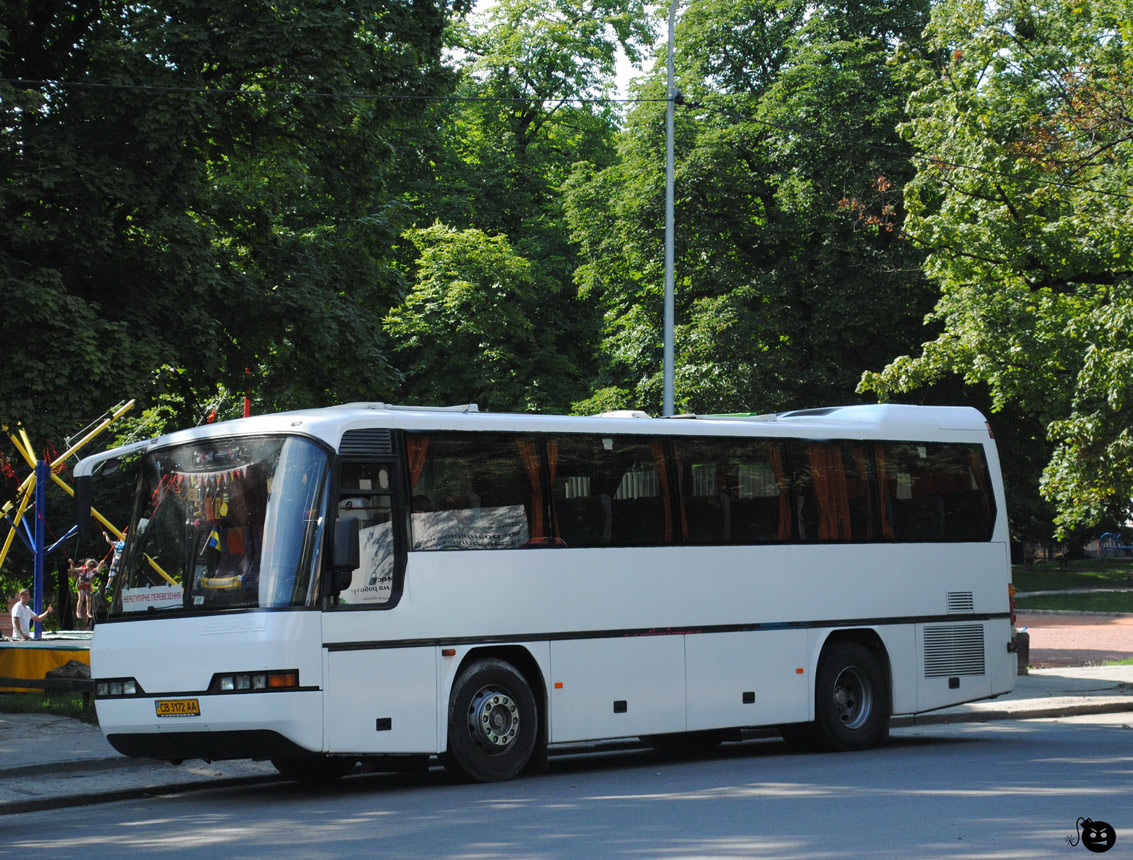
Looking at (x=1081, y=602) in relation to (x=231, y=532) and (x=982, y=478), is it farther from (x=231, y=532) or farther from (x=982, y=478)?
(x=231, y=532)

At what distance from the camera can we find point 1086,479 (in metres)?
31.8

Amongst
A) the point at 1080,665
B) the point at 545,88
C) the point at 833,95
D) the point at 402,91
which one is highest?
the point at 545,88

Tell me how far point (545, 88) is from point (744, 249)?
405 inches

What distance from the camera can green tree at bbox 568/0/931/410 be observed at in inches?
1518

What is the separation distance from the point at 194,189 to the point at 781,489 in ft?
34.8

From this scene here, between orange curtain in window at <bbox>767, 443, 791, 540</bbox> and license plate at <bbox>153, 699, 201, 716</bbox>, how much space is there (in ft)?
20.5

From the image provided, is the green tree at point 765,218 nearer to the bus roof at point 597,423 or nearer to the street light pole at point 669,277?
the street light pole at point 669,277

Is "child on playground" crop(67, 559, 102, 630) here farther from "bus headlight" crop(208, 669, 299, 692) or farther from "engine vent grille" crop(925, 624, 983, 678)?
"bus headlight" crop(208, 669, 299, 692)

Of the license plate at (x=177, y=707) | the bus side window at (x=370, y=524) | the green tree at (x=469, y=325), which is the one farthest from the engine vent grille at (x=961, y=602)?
the green tree at (x=469, y=325)

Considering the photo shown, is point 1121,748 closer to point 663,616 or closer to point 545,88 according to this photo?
point 663,616

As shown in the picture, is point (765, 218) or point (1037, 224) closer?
point (1037, 224)

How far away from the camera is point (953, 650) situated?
53.8 ft

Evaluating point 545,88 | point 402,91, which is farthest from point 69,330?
point 545,88

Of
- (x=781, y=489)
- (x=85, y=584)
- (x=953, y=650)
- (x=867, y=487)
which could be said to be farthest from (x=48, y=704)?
→ (x=85, y=584)
